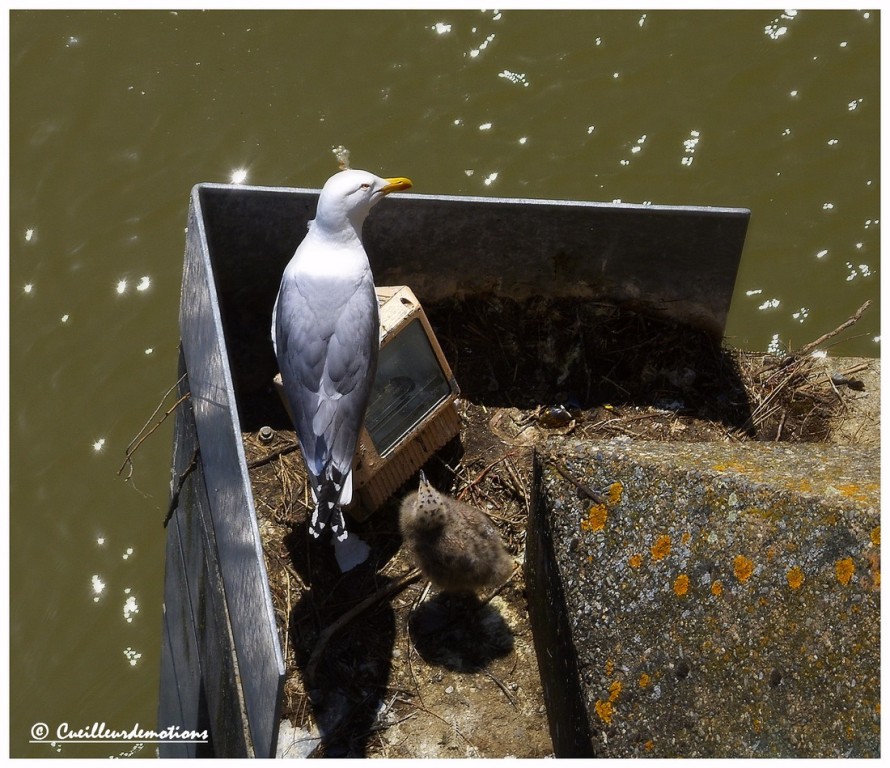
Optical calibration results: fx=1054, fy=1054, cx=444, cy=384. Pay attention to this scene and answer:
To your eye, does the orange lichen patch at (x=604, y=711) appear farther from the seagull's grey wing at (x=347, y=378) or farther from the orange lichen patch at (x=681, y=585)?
the seagull's grey wing at (x=347, y=378)

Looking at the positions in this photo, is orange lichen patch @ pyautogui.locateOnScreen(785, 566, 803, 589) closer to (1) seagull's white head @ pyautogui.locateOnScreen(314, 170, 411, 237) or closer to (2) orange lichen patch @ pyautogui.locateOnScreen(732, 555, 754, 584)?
(2) orange lichen patch @ pyautogui.locateOnScreen(732, 555, 754, 584)

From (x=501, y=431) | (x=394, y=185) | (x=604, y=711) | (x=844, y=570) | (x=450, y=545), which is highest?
(x=394, y=185)

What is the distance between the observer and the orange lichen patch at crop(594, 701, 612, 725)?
324cm

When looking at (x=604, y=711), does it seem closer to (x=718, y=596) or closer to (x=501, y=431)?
(x=718, y=596)

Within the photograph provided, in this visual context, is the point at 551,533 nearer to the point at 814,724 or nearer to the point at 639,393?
the point at 814,724

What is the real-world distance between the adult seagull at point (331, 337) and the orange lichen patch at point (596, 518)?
106 centimetres

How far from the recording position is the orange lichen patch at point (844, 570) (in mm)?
3029

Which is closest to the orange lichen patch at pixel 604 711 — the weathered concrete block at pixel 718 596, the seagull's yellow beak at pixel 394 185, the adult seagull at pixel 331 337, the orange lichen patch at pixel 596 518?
the weathered concrete block at pixel 718 596

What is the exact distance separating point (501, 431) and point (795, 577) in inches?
79.8

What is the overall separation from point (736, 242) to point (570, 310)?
2.75 feet

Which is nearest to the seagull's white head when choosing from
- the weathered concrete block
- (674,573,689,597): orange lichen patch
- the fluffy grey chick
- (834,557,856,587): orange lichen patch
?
the fluffy grey chick

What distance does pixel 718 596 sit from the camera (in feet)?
10.4

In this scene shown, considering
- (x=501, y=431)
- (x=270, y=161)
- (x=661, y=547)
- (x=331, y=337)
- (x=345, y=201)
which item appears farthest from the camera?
(x=270, y=161)

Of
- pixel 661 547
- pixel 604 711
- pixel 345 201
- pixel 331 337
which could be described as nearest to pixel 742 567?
pixel 661 547
